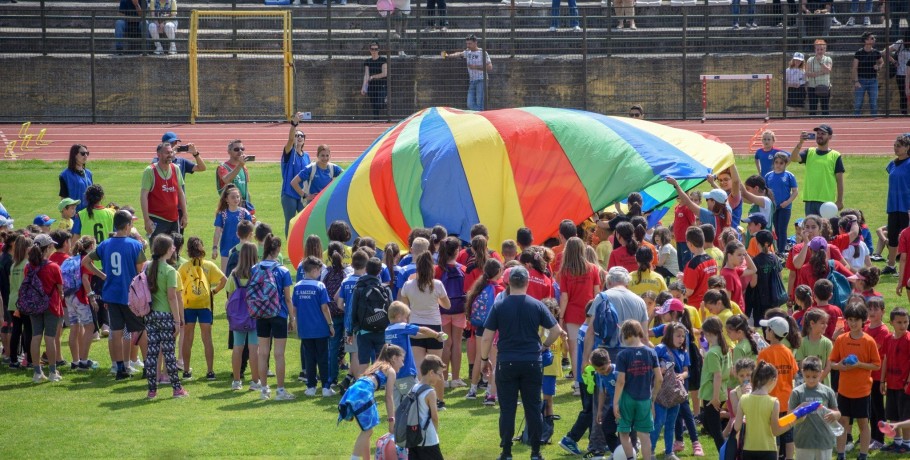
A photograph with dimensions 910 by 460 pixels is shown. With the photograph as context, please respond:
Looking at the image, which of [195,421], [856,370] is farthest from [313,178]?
[856,370]

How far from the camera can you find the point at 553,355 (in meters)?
9.48

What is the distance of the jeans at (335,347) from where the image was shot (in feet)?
34.8

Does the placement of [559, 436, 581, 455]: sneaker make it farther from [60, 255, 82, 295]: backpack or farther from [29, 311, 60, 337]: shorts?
[60, 255, 82, 295]: backpack

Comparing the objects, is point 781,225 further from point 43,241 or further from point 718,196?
point 43,241

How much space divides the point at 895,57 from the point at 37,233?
1790 centimetres

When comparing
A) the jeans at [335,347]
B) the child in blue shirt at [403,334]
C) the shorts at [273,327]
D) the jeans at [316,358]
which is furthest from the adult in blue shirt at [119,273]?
the child in blue shirt at [403,334]

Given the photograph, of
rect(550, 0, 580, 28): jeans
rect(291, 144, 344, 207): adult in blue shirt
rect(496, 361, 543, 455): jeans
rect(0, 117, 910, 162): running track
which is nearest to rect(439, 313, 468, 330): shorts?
rect(496, 361, 543, 455): jeans

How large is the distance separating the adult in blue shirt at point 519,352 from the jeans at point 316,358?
7.79ft

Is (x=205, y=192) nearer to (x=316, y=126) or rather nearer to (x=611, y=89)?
(x=316, y=126)

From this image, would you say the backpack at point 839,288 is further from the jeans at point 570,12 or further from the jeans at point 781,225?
the jeans at point 570,12

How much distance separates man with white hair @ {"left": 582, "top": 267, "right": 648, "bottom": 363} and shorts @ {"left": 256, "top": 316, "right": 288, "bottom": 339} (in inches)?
118

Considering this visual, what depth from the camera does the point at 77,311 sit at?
1152cm

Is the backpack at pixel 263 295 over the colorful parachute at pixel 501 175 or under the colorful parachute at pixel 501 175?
under

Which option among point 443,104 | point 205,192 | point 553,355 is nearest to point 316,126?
point 443,104
